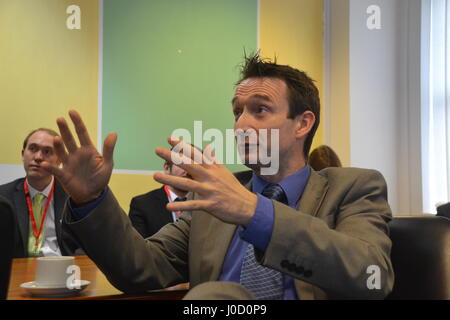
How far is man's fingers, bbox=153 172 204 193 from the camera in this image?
1.06 metres

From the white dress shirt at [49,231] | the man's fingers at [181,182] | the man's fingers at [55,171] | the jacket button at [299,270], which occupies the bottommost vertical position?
the white dress shirt at [49,231]

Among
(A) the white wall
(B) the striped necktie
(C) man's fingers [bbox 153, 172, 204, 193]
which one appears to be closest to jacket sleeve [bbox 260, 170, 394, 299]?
(C) man's fingers [bbox 153, 172, 204, 193]

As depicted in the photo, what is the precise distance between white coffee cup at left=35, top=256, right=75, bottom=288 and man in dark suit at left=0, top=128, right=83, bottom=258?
69.7 inches

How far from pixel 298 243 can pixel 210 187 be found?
0.26 meters

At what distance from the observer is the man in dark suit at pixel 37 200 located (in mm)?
3209

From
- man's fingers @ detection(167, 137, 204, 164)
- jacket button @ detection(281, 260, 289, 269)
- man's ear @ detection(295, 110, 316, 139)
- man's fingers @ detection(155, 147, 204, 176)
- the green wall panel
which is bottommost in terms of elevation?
jacket button @ detection(281, 260, 289, 269)

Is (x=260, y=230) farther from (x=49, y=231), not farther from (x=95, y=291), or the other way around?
(x=49, y=231)

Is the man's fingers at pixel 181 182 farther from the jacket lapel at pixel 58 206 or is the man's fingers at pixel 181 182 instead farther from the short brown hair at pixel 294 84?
the jacket lapel at pixel 58 206

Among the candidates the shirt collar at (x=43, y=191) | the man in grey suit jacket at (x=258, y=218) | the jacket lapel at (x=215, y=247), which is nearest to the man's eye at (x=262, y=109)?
the man in grey suit jacket at (x=258, y=218)

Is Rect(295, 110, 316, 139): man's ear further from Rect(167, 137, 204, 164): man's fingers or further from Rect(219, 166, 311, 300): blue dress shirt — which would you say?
Rect(167, 137, 204, 164): man's fingers

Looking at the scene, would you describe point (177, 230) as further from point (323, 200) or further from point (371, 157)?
point (371, 157)

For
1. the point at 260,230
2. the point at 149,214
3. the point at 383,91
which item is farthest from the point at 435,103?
the point at 260,230
